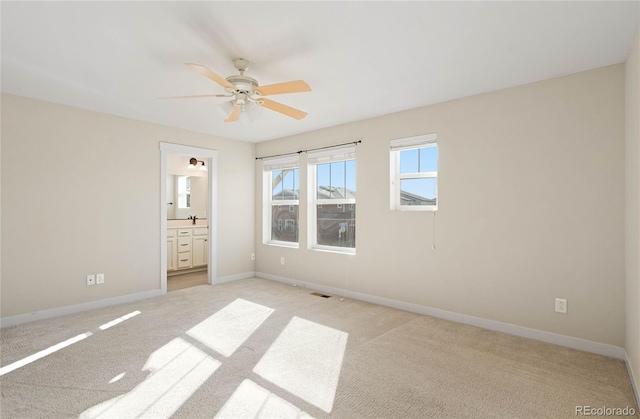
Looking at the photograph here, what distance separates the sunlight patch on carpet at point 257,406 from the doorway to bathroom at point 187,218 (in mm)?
3034

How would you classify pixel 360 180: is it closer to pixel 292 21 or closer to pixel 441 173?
pixel 441 173

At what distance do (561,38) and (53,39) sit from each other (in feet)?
11.8

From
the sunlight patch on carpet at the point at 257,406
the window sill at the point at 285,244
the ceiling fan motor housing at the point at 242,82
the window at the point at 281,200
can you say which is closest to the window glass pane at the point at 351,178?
the window at the point at 281,200

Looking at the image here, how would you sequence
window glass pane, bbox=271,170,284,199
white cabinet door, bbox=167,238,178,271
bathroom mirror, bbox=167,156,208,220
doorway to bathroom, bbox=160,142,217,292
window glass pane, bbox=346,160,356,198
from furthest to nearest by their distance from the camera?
bathroom mirror, bbox=167,156,208,220 → white cabinet door, bbox=167,238,178,271 → window glass pane, bbox=271,170,284,199 → doorway to bathroom, bbox=160,142,217,292 → window glass pane, bbox=346,160,356,198

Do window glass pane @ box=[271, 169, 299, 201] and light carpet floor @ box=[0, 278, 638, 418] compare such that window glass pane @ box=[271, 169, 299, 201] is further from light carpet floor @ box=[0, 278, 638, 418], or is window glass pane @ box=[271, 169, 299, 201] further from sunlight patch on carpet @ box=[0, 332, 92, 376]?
sunlight patch on carpet @ box=[0, 332, 92, 376]

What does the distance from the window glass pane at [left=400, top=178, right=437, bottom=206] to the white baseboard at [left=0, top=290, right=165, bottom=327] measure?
11.8 feet

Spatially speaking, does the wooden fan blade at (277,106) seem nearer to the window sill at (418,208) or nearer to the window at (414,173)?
the window at (414,173)

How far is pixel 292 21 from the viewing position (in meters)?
2.09

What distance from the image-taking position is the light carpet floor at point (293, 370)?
1.98m

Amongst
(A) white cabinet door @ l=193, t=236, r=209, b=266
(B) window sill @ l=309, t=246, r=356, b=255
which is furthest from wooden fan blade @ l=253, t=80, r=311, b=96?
(A) white cabinet door @ l=193, t=236, r=209, b=266

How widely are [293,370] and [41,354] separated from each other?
2.11 metres

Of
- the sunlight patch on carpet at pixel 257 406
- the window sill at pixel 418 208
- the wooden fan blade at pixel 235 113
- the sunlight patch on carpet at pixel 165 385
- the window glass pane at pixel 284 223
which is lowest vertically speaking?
the sunlight patch on carpet at pixel 257 406

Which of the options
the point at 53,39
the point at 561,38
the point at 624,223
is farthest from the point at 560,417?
the point at 53,39

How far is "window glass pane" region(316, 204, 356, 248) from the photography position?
458 cm
